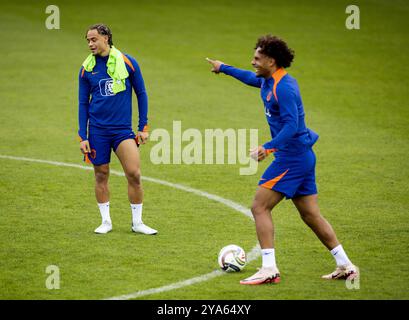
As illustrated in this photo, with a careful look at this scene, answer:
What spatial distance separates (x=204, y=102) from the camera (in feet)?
58.7

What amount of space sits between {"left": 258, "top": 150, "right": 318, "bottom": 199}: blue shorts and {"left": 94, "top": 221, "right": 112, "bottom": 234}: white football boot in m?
2.57

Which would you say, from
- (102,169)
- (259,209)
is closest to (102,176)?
(102,169)

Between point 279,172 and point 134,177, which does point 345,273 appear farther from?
point 134,177

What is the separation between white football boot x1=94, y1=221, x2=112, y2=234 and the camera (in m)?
9.88

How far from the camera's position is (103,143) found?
32.0 ft

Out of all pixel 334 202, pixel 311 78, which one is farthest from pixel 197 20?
pixel 334 202

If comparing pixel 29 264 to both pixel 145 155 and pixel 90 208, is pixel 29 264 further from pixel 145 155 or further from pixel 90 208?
pixel 145 155

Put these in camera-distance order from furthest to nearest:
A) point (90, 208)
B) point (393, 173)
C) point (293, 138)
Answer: point (393, 173) → point (90, 208) → point (293, 138)

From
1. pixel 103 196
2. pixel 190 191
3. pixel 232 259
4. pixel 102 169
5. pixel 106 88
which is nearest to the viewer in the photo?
pixel 232 259

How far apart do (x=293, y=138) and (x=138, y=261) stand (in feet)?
7.05

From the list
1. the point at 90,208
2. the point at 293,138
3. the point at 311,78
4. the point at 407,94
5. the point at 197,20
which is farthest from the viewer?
the point at 197,20

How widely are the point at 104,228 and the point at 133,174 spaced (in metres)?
0.75

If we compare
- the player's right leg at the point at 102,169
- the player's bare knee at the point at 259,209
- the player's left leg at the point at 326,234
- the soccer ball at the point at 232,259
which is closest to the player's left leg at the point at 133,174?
the player's right leg at the point at 102,169

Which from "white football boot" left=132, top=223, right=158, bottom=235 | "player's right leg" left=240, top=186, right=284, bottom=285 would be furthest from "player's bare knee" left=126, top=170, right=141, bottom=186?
"player's right leg" left=240, top=186, right=284, bottom=285
